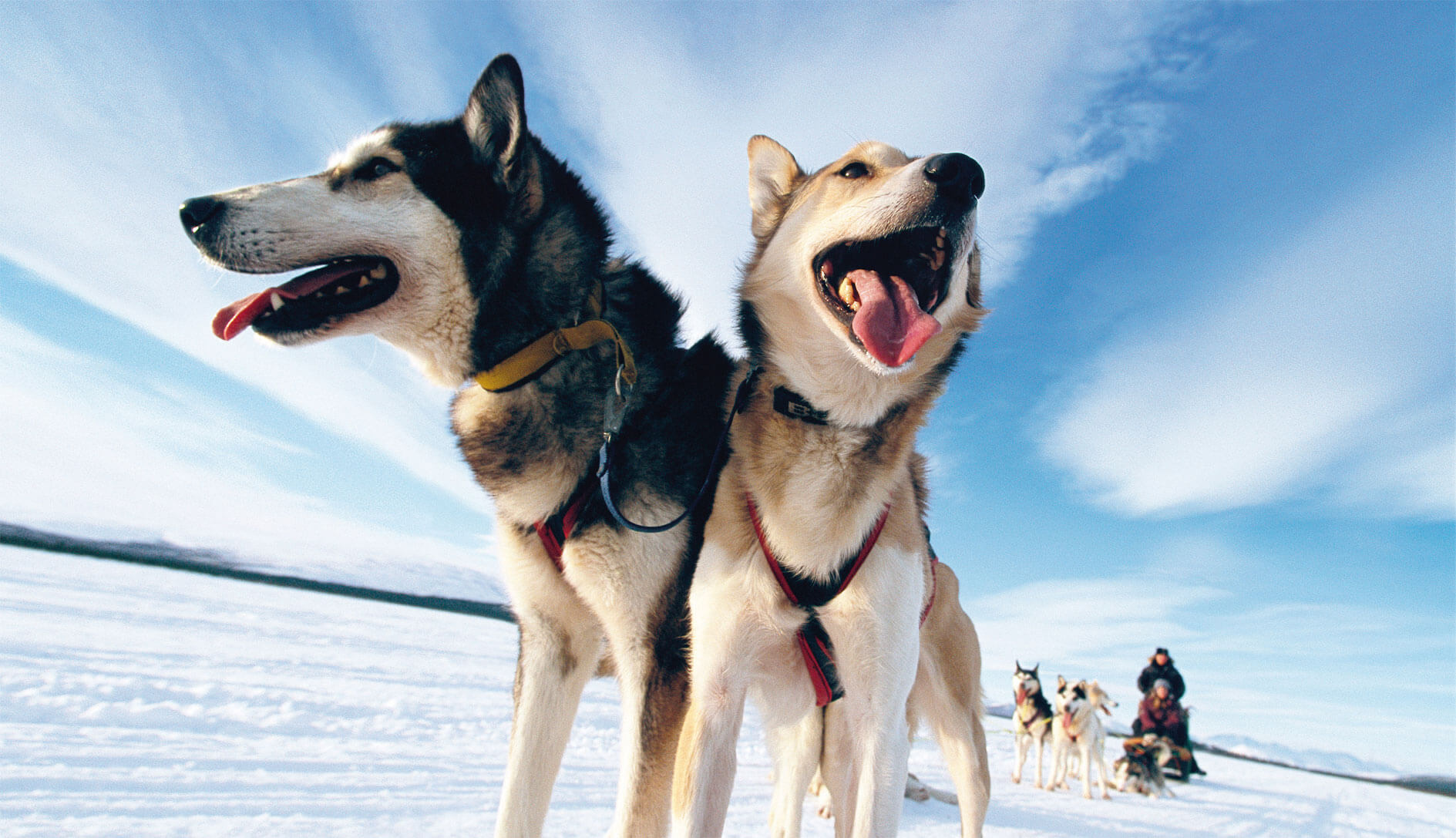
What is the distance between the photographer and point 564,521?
7.50ft

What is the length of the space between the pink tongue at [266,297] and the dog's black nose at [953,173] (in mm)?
1915

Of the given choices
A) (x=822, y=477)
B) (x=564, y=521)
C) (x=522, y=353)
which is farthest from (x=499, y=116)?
(x=822, y=477)

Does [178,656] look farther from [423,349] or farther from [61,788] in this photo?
[423,349]

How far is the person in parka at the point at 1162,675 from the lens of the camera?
12680mm

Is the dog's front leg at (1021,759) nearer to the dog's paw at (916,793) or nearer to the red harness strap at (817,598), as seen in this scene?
the dog's paw at (916,793)

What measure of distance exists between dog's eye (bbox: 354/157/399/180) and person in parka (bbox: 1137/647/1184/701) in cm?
1501

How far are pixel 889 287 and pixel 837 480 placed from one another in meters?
0.65

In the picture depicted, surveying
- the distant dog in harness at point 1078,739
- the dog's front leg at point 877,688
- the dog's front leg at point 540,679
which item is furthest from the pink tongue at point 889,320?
the distant dog in harness at point 1078,739

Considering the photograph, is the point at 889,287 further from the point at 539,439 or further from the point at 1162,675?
the point at 1162,675

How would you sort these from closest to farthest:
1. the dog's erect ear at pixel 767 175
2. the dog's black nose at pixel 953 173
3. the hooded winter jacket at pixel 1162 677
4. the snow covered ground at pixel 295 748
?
the dog's black nose at pixel 953 173
the dog's erect ear at pixel 767 175
the snow covered ground at pixel 295 748
the hooded winter jacket at pixel 1162 677

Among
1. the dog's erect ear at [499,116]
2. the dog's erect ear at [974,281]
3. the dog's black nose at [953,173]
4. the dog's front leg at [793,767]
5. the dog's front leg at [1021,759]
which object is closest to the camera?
the dog's black nose at [953,173]

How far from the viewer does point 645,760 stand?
2121 millimetres

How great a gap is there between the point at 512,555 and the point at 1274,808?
1140 cm

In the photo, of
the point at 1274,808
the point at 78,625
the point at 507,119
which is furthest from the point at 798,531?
the point at 1274,808
